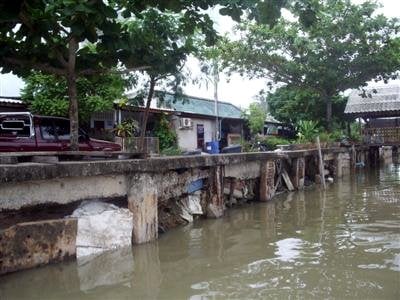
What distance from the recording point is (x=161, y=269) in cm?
661

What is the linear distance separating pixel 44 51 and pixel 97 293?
492 centimetres

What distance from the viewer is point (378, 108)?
95.1 feet

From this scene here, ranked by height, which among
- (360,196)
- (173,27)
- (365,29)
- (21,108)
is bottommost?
(360,196)

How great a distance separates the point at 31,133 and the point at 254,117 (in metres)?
19.9

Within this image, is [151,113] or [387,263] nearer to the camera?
[387,263]

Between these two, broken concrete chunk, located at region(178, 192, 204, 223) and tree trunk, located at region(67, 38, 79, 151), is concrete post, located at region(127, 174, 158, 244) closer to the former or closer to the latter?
tree trunk, located at region(67, 38, 79, 151)

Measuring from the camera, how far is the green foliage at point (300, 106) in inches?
1266

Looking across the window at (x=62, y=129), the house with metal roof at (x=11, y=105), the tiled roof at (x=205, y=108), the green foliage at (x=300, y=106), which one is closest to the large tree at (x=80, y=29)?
the window at (x=62, y=129)

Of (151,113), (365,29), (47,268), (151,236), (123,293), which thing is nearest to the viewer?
(123,293)

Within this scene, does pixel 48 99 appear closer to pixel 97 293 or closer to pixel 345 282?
pixel 97 293

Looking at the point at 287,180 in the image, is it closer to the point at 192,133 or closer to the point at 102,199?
the point at 192,133

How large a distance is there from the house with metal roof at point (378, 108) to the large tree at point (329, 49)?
2.81m

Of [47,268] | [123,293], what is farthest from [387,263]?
[47,268]

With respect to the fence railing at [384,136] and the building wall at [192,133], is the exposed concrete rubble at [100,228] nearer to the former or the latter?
the building wall at [192,133]
